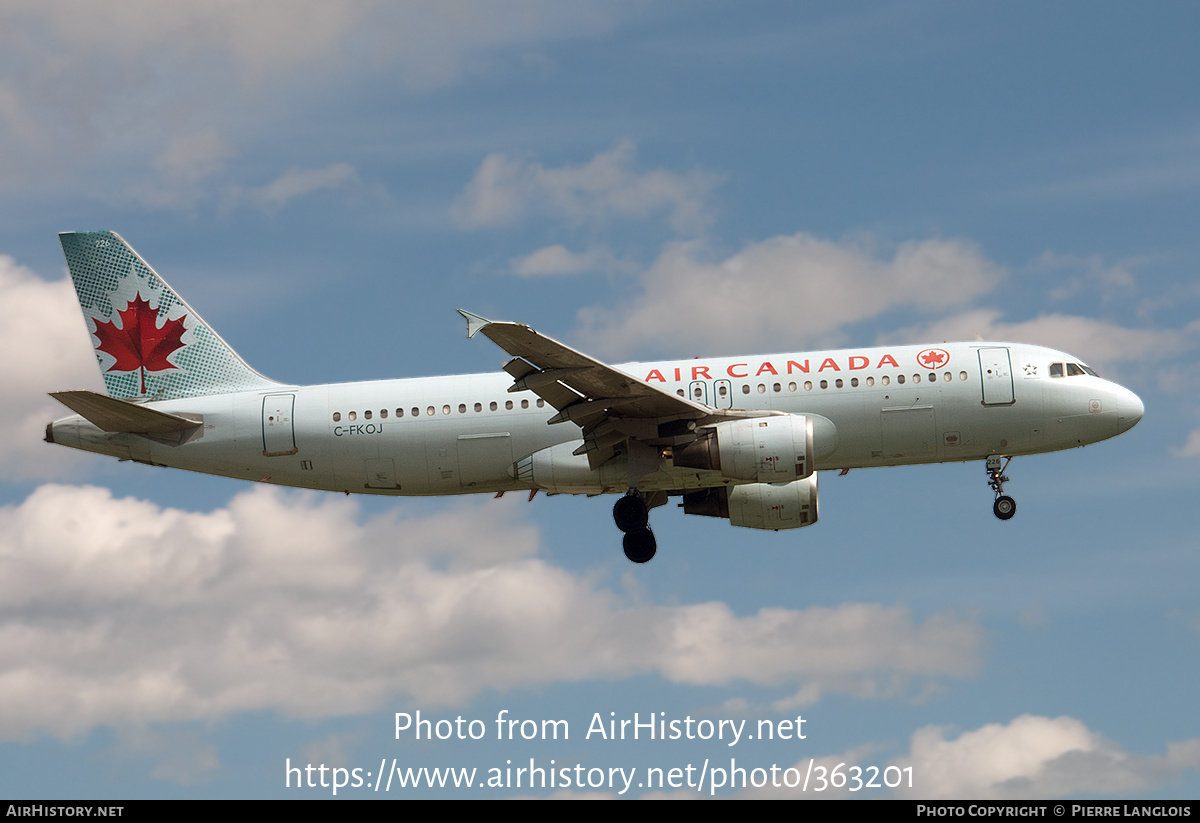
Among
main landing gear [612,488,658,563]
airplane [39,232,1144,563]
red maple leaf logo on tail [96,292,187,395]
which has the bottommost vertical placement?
main landing gear [612,488,658,563]

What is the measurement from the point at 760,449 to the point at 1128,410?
10820 millimetres

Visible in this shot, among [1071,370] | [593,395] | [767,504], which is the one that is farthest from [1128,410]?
[593,395]

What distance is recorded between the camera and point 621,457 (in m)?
34.9

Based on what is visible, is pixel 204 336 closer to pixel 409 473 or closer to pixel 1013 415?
pixel 409 473

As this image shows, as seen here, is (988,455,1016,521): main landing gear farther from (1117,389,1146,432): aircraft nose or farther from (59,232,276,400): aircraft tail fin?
(59,232,276,400): aircraft tail fin

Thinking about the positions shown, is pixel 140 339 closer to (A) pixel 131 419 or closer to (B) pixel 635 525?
(A) pixel 131 419

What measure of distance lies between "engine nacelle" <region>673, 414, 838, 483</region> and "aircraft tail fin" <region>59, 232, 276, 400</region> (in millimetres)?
13674

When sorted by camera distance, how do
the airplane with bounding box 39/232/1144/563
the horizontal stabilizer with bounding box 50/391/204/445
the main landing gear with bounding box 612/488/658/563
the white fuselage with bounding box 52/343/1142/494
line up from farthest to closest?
the main landing gear with bounding box 612/488/658/563, the horizontal stabilizer with bounding box 50/391/204/445, the white fuselage with bounding box 52/343/1142/494, the airplane with bounding box 39/232/1144/563

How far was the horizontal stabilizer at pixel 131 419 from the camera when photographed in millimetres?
34719

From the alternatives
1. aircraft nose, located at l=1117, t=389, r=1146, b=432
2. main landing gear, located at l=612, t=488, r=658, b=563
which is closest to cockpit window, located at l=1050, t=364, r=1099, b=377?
aircraft nose, located at l=1117, t=389, r=1146, b=432

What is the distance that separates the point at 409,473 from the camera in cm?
3572

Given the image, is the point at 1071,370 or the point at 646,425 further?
the point at 1071,370

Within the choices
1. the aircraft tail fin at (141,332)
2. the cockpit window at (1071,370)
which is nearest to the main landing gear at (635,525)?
the aircraft tail fin at (141,332)

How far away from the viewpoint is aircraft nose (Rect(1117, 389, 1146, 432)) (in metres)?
35.2
